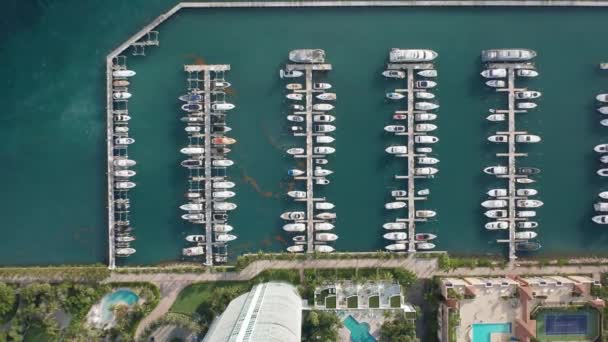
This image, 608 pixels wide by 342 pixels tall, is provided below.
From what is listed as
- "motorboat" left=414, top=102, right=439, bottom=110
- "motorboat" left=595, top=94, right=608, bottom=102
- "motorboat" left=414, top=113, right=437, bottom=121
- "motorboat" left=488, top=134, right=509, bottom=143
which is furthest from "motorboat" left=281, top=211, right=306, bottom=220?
"motorboat" left=595, top=94, right=608, bottom=102

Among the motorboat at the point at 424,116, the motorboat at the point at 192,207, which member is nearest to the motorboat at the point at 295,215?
the motorboat at the point at 192,207

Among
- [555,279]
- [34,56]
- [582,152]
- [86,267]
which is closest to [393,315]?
[555,279]

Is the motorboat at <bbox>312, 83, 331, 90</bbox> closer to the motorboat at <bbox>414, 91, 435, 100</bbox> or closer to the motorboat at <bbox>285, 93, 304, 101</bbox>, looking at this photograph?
the motorboat at <bbox>285, 93, 304, 101</bbox>

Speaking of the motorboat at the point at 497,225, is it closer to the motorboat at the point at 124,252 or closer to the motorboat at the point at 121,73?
the motorboat at the point at 124,252

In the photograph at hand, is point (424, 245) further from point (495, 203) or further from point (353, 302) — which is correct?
point (353, 302)

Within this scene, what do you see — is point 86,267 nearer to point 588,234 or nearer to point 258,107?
point 258,107
